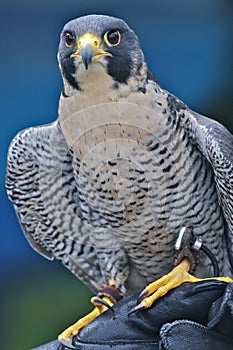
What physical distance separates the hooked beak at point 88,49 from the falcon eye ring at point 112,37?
36 mm

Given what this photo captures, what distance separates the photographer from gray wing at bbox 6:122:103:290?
242 cm

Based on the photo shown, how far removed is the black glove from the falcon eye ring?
2.05 ft

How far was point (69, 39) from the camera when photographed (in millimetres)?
2123

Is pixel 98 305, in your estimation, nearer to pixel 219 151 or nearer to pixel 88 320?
pixel 88 320

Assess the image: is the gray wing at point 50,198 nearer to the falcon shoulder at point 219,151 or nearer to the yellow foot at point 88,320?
the yellow foot at point 88,320

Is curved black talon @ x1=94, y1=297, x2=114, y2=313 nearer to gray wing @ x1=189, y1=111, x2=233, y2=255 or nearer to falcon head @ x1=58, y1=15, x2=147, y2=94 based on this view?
gray wing @ x1=189, y1=111, x2=233, y2=255

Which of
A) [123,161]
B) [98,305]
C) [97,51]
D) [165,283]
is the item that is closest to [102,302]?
[98,305]

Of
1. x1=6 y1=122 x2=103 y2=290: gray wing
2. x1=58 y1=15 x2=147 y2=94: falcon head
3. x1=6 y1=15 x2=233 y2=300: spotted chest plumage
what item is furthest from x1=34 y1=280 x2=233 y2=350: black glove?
x1=58 y1=15 x2=147 y2=94: falcon head

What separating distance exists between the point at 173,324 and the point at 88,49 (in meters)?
0.68

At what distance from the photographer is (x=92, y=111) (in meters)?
2.19

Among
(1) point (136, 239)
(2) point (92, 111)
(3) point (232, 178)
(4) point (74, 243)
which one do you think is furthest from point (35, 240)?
(3) point (232, 178)

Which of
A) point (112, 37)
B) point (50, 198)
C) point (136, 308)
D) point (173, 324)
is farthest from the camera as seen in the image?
point (50, 198)

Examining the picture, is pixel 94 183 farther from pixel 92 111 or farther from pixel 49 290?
pixel 49 290

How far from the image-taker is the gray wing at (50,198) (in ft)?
7.95
